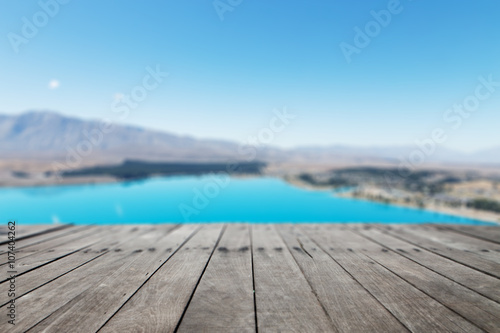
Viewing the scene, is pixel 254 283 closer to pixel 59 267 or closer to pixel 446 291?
pixel 446 291

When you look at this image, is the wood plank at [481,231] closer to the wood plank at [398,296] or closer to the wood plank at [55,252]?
the wood plank at [398,296]

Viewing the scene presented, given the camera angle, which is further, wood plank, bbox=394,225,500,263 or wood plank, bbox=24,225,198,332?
wood plank, bbox=394,225,500,263

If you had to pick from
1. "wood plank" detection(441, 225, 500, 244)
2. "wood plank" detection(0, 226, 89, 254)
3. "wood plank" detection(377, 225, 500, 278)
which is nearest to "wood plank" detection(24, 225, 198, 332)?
"wood plank" detection(0, 226, 89, 254)

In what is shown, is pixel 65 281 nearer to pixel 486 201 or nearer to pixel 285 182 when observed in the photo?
pixel 486 201

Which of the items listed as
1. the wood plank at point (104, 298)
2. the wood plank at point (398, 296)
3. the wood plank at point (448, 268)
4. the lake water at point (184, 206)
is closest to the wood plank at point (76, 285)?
the wood plank at point (104, 298)

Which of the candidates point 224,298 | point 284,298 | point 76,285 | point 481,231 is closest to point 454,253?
point 481,231

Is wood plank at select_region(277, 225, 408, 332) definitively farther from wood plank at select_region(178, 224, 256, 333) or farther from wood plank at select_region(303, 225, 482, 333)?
wood plank at select_region(178, 224, 256, 333)

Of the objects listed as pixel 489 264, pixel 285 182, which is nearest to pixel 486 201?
pixel 285 182
